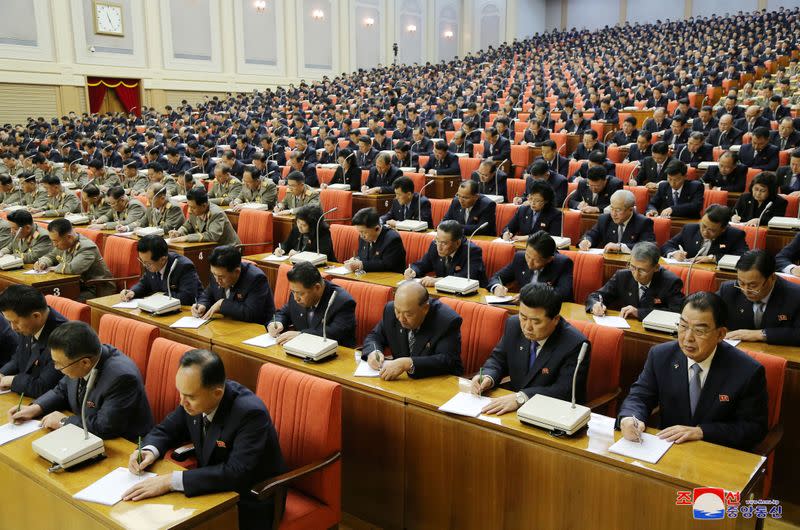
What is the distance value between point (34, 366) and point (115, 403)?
785 millimetres

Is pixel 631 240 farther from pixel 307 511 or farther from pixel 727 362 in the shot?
pixel 307 511

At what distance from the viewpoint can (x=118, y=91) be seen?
1573 centimetres

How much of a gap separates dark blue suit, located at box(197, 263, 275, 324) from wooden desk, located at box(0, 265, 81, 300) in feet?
4.50

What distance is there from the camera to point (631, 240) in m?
4.59

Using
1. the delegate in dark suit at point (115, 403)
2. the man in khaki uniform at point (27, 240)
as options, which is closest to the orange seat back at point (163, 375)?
the delegate in dark suit at point (115, 403)

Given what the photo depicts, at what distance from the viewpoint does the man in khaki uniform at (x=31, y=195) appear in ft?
23.6

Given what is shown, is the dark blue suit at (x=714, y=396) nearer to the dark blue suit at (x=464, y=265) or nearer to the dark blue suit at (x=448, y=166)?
the dark blue suit at (x=464, y=265)

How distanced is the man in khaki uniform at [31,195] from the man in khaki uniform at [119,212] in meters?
1.28

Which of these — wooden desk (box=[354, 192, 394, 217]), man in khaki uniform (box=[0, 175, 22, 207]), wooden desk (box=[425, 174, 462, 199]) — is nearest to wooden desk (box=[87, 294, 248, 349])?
wooden desk (box=[354, 192, 394, 217])

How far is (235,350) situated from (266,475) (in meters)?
1.05

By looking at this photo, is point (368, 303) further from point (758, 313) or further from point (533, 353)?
point (758, 313)

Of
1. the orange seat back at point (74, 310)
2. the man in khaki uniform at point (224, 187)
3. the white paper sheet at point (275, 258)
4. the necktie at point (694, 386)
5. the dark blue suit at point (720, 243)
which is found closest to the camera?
the necktie at point (694, 386)

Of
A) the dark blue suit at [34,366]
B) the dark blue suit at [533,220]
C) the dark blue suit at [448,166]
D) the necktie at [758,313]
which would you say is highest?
the dark blue suit at [448,166]

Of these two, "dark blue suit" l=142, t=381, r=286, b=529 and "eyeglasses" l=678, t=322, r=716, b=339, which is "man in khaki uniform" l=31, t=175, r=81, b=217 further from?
"eyeglasses" l=678, t=322, r=716, b=339
